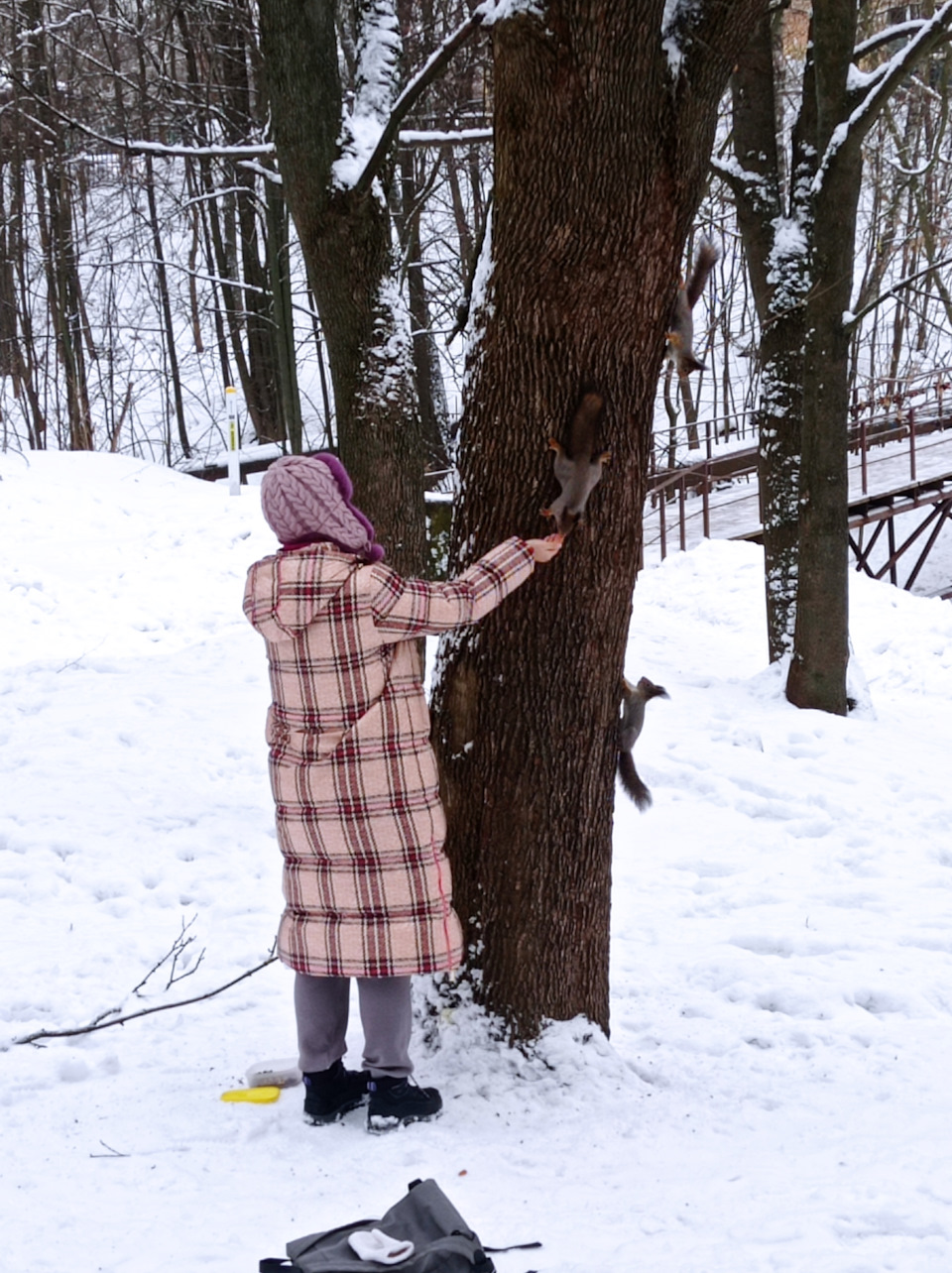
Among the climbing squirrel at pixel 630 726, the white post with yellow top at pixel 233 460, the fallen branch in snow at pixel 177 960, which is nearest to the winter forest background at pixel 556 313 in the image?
the climbing squirrel at pixel 630 726

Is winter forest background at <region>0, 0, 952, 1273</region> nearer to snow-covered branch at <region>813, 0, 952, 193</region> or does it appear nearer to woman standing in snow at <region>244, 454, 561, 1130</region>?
snow-covered branch at <region>813, 0, 952, 193</region>

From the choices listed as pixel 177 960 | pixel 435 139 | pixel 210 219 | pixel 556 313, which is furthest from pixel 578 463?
pixel 210 219

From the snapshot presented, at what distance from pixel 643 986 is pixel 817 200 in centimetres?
564

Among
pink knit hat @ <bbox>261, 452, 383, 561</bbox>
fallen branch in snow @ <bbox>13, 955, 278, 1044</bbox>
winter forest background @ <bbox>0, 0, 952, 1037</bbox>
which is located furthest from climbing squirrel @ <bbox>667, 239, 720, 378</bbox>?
fallen branch in snow @ <bbox>13, 955, 278, 1044</bbox>

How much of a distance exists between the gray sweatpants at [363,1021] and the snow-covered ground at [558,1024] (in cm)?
17

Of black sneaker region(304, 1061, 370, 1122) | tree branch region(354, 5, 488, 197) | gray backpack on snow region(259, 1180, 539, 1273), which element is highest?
tree branch region(354, 5, 488, 197)

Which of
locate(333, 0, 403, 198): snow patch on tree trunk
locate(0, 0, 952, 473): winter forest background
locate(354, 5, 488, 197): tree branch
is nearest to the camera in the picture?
locate(354, 5, 488, 197): tree branch

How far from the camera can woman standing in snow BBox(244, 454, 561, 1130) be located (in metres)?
2.98

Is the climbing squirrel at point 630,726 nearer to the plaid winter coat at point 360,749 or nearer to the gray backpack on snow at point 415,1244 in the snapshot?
the plaid winter coat at point 360,749

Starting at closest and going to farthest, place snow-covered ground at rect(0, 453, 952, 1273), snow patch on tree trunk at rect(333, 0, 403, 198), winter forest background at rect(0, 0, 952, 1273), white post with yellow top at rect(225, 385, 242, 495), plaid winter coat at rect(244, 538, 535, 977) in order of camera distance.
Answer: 1. snow-covered ground at rect(0, 453, 952, 1273)
2. winter forest background at rect(0, 0, 952, 1273)
3. plaid winter coat at rect(244, 538, 535, 977)
4. snow patch on tree trunk at rect(333, 0, 403, 198)
5. white post with yellow top at rect(225, 385, 242, 495)

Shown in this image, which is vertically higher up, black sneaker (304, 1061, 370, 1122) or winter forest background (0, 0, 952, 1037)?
winter forest background (0, 0, 952, 1037)

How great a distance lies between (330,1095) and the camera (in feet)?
10.3

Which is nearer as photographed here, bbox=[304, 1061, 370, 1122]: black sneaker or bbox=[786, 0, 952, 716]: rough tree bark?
bbox=[304, 1061, 370, 1122]: black sneaker

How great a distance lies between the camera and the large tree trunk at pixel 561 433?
3014 millimetres
